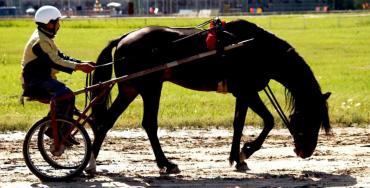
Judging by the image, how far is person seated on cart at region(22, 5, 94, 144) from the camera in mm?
9633

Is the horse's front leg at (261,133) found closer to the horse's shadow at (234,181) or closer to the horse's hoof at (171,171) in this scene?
the horse's shadow at (234,181)

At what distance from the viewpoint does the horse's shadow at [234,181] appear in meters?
9.16

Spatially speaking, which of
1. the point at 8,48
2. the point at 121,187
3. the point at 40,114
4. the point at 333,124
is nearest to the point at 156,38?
the point at 121,187

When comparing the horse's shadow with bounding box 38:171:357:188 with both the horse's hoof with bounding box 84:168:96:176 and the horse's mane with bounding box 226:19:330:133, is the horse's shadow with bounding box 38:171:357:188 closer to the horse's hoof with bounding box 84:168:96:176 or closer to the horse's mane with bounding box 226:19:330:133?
the horse's hoof with bounding box 84:168:96:176

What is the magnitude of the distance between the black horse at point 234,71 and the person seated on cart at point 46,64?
70cm

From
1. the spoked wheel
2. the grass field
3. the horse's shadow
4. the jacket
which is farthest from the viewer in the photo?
the grass field

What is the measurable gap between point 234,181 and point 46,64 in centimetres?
270

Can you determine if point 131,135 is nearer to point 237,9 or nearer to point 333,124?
point 333,124

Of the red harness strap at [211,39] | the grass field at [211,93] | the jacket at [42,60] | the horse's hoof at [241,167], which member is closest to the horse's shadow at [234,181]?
the horse's hoof at [241,167]

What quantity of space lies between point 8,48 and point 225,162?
3318 centimetres

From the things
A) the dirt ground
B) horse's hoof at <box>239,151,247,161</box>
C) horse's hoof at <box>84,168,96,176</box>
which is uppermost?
horse's hoof at <box>239,151,247,161</box>

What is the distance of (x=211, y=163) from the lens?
10.5m

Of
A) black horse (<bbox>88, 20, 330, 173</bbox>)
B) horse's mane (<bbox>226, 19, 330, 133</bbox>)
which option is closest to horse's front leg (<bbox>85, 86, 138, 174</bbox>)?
black horse (<bbox>88, 20, 330, 173</bbox>)

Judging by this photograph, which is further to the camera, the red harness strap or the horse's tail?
the horse's tail
